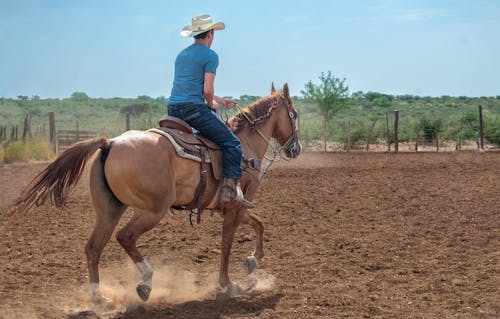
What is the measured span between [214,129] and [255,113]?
118cm

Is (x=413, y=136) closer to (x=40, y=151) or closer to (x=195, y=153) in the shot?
(x=40, y=151)

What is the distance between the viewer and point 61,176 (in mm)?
5988

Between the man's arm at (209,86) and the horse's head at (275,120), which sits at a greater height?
the man's arm at (209,86)

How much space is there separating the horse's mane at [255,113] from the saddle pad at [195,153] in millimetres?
874

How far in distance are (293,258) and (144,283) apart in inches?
106

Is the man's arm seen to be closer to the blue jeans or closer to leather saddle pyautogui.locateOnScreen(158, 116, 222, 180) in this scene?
the blue jeans

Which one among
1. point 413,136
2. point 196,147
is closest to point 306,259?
point 196,147

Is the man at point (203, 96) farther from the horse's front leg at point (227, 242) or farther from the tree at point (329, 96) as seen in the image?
the tree at point (329, 96)

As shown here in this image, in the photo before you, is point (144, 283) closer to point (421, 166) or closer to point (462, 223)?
point (462, 223)

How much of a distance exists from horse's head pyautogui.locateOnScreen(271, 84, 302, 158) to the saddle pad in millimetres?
1387

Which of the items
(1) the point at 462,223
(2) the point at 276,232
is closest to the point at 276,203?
(2) the point at 276,232

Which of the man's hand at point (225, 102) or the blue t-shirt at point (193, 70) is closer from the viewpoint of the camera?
the blue t-shirt at point (193, 70)

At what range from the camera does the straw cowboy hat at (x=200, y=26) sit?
652 cm

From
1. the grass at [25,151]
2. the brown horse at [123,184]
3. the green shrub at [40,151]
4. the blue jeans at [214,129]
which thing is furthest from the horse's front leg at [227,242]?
the green shrub at [40,151]
